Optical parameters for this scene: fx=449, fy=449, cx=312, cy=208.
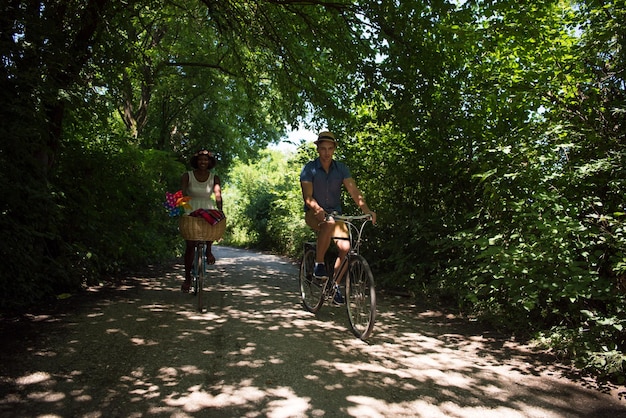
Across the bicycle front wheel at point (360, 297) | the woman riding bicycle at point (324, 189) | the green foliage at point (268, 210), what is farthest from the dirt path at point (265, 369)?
the green foliage at point (268, 210)

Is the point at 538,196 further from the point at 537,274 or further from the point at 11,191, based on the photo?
the point at 11,191

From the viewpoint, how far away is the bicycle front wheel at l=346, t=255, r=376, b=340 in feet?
15.3

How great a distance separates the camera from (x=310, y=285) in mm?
6262

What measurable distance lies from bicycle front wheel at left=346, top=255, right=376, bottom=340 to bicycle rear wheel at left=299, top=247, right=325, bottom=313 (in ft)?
2.40

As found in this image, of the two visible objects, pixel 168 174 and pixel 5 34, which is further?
pixel 168 174

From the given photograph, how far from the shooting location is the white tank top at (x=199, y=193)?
20.8 ft

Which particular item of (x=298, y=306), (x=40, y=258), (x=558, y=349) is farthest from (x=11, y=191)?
(x=558, y=349)

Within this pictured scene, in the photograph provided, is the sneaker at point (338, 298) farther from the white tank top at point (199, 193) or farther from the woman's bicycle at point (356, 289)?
the white tank top at point (199, 193)

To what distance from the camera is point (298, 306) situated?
6.56 meters

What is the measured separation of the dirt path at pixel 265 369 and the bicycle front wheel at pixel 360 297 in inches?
7.0

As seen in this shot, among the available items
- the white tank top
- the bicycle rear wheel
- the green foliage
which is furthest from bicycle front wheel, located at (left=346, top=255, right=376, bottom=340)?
the green foliage

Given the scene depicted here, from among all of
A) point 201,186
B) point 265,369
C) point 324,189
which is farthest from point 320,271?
point 201,186

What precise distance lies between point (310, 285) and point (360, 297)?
4.59 feet

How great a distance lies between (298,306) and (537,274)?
3.29 m
